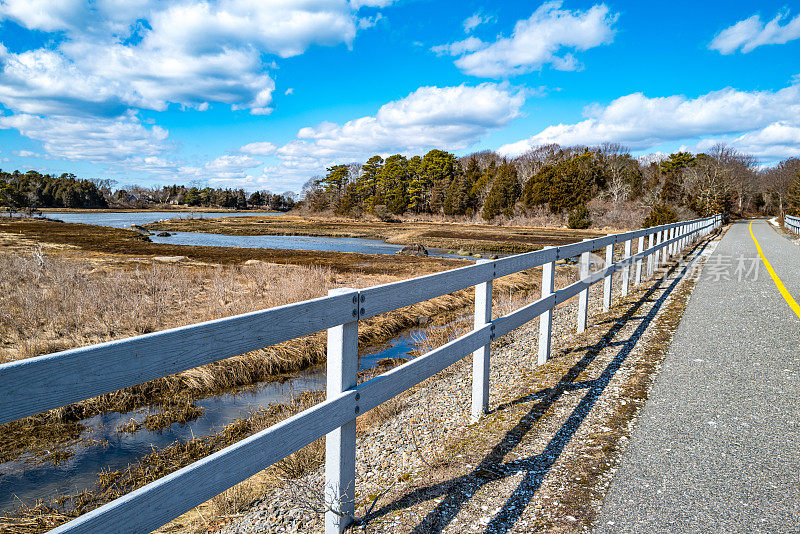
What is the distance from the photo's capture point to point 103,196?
13688 centimetres

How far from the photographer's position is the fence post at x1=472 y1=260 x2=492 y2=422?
4129mm

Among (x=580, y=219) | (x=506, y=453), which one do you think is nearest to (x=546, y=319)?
(x=506, y=453)

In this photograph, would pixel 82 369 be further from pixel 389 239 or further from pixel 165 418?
pixel 389 239

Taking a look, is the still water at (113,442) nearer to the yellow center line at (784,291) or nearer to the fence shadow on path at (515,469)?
the fence shadow on path at (515,469)

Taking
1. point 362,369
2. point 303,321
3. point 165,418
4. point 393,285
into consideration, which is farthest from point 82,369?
point 362,369

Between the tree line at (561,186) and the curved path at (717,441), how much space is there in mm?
41967

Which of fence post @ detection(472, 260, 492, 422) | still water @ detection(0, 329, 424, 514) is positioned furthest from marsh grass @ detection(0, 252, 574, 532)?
fence post @ detection(472, 260, 492, 422)

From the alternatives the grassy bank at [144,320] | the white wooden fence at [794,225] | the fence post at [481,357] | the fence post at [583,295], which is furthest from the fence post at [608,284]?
the white wooden fence at [794,225]

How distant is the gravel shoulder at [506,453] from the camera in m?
2.87

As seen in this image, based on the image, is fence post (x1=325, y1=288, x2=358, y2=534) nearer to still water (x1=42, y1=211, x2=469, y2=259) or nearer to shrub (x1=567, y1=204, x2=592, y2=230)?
still water (x1=42, y1=211, x2=469, y2=259)

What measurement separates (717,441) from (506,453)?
63.2 inches

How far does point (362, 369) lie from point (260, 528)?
540 centimetres

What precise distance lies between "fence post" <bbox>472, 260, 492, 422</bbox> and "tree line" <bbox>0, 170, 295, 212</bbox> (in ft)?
279

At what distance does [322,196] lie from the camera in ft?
306
